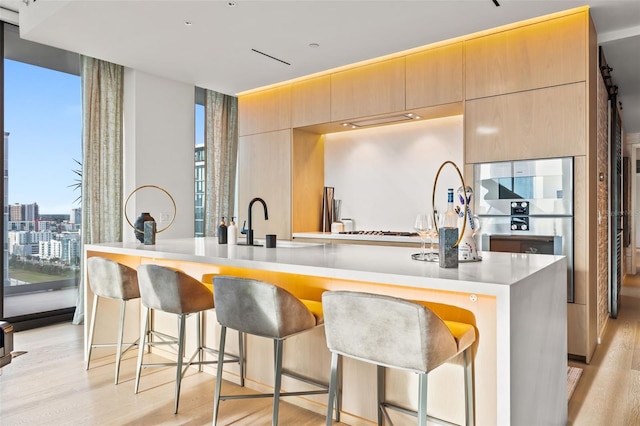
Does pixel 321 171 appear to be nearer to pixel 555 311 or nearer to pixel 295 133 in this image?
pixel 295 133

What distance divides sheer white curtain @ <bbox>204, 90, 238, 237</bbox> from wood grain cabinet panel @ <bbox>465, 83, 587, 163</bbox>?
3.31 metres

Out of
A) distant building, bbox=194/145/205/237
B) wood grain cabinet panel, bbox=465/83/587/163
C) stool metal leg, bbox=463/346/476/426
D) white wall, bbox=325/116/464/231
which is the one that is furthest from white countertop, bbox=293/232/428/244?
stool metal leg, bbox=463/346/476/426

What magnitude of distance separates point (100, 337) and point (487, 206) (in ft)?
10.6

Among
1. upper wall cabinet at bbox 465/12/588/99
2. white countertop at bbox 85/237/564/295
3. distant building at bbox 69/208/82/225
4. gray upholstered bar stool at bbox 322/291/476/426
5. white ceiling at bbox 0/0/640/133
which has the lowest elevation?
gray upholstered bar stool at bbox 322/291/476/426

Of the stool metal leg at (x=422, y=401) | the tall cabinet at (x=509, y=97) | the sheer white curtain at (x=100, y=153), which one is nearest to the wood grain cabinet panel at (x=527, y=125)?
the tall cabinet at (x=509, y=97)

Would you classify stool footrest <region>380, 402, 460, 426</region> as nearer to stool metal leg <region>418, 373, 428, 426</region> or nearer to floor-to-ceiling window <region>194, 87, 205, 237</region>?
stool metal leg <region>418, 373, 428, 426</region>

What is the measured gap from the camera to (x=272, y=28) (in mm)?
3543

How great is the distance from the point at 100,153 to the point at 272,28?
2.30m

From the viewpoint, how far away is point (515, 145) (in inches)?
138

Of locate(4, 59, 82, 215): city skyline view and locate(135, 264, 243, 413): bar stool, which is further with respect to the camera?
locate(4, 59, 82, 215): city skyline view

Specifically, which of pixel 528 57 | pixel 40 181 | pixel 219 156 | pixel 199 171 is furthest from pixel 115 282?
pixel 528 57

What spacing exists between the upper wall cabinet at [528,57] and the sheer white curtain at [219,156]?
11.0ft

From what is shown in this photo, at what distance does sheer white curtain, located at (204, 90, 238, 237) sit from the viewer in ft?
18.8

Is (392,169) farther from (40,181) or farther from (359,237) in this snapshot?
(40,181)
